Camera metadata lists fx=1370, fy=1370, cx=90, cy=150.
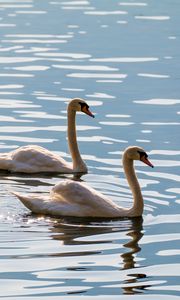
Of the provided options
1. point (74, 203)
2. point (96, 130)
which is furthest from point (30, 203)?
point (96, 130)

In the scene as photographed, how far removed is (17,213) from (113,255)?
7.88 ft

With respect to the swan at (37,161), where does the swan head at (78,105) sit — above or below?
above

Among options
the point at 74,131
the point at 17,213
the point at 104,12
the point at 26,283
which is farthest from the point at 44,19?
the point at 26,283

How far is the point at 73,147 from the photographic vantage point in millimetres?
20984

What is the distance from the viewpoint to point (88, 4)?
41625mm

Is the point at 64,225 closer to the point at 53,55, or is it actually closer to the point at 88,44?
the point at 53,55

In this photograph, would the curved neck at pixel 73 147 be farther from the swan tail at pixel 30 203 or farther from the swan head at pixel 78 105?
the swan tail at pixel 30 203

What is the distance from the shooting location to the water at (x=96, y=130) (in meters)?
14.6

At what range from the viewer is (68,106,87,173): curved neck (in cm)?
2039

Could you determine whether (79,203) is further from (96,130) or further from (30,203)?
(96,130)

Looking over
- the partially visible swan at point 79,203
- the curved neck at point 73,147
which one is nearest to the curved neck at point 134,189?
the partially visible swan at point 79,203

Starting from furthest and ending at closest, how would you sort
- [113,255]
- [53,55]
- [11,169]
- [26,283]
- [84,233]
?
[53,55] → [11,169] → [84,233] → [113,255] → [26,283]

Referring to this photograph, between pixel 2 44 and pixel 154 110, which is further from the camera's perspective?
pixel 2 44

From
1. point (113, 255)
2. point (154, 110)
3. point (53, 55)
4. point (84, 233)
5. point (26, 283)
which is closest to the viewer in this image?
point (26, 283)
